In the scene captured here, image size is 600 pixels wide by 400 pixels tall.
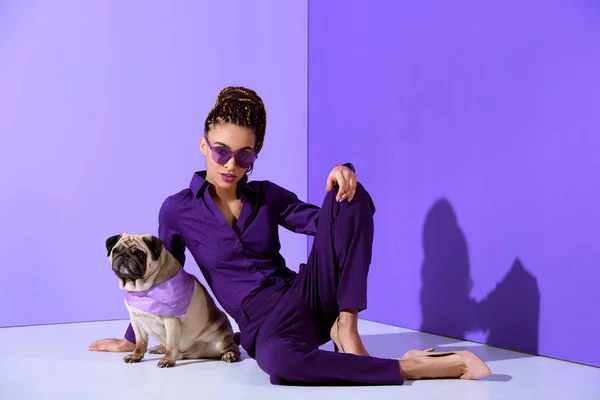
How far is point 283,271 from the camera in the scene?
223cm

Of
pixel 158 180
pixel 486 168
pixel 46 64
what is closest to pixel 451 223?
pixel 486 168

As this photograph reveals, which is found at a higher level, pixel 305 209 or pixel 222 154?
pixel 222 154

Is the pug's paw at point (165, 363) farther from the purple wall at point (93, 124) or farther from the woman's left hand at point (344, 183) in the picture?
the purple wall at point (93, 124)

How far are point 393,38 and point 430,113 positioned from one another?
0.45 m

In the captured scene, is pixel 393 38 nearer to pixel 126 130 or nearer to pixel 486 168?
pixel 486 168

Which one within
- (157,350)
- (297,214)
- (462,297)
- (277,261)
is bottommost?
(157,350)

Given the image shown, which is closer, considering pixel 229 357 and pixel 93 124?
pixel 229 357

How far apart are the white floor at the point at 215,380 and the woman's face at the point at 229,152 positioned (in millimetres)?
608

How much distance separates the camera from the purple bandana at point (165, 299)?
2094 millimetres

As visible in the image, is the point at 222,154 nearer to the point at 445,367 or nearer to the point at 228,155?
the point at 228,155

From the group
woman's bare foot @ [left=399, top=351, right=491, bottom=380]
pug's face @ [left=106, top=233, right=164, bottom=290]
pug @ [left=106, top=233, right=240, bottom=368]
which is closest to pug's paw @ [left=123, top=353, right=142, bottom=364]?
pug @ [left=106, top=233, right=240, bottom=368]

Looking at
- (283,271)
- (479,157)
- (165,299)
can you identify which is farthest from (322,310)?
(479,157)

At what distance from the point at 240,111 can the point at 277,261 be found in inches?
20.0

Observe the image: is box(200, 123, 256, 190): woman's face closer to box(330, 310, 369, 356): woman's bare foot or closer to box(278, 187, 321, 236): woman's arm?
box(278, 187, 321, 236): woman's arm
